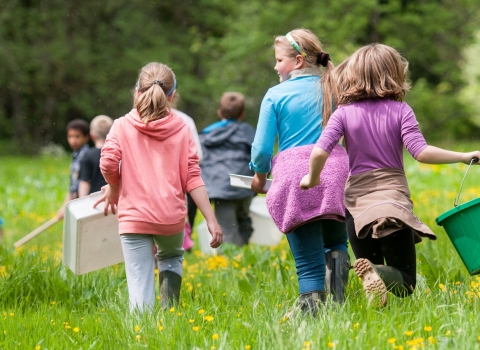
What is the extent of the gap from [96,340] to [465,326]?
1.61m

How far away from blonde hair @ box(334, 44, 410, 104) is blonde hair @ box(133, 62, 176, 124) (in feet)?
3.07

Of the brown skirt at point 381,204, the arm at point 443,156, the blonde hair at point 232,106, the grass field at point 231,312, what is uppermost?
the blonde hair at point 232,106

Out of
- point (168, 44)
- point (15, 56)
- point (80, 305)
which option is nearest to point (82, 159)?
point (80, 305)

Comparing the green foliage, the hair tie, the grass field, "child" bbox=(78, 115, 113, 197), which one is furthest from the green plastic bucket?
the green foliage

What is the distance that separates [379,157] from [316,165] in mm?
364

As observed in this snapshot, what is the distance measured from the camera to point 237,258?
6102 millimetres

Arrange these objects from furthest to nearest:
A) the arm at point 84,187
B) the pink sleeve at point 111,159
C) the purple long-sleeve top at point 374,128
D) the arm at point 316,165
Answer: the arm at point 84,187 → the pink sleeve at point 111,159 → the purple long-sleeve top at point 374,128 → the arm at point 316,165

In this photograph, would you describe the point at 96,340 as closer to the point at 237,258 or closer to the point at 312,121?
the point at 312,121

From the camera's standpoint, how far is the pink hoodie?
12.7 ft

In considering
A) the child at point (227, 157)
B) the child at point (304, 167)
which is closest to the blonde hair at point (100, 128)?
the child at point (227, 157)

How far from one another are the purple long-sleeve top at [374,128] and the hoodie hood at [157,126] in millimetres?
864

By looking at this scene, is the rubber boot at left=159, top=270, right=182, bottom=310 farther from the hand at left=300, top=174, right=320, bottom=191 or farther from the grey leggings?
the hand at left=300, top=174, right=320, bottom=191

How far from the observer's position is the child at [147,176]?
3887 millimetres

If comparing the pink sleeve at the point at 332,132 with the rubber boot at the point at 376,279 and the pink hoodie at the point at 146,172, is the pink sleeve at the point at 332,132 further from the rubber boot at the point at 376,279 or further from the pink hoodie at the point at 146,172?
the pink hoodie at the point at 146,172
